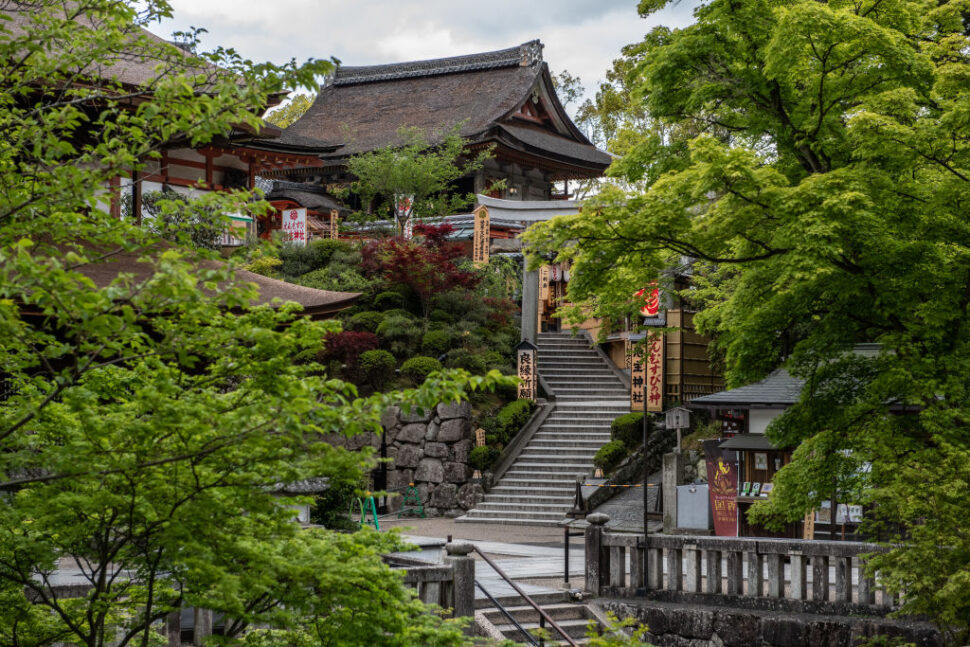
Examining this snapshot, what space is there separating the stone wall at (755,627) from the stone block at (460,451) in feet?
42.8

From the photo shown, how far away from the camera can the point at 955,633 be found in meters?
9.99

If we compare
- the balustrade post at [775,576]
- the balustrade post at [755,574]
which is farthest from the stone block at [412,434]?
the balustrade post at [775,576]

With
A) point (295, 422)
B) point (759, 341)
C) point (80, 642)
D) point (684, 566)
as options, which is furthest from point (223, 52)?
point (684, 566)

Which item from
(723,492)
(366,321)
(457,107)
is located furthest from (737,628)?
(457,107)

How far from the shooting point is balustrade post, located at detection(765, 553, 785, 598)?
40.1 feet

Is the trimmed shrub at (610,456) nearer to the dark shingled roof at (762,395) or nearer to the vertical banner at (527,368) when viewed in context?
the vertical banner at (527,368)

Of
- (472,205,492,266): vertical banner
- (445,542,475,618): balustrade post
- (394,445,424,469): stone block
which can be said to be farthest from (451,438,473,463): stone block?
(445,542,475,618): balustrade post

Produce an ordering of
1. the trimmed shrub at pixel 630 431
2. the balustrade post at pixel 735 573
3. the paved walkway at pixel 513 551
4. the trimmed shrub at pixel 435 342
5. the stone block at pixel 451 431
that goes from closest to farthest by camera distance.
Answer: the balustrade post at pixel 735 573, the paved walkway at pixel 513 551, the trimmed shrub at pixel 630 431, the stone block at pixel 451 431, the trimmed shrub at pixel 435 342

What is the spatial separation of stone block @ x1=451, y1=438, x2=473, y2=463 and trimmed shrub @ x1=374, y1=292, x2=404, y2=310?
18.3ft

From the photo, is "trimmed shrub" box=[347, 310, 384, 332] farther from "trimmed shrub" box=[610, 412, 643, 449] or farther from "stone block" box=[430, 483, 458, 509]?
"trimmed shrub" box=[610, 412, 643, 449]

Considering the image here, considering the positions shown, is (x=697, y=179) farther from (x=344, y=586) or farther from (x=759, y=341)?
(x=344, y=586)

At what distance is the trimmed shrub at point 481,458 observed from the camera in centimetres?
2603

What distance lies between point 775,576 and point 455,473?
1447cm

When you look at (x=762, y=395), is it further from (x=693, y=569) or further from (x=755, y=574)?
(x=755, y=574)
